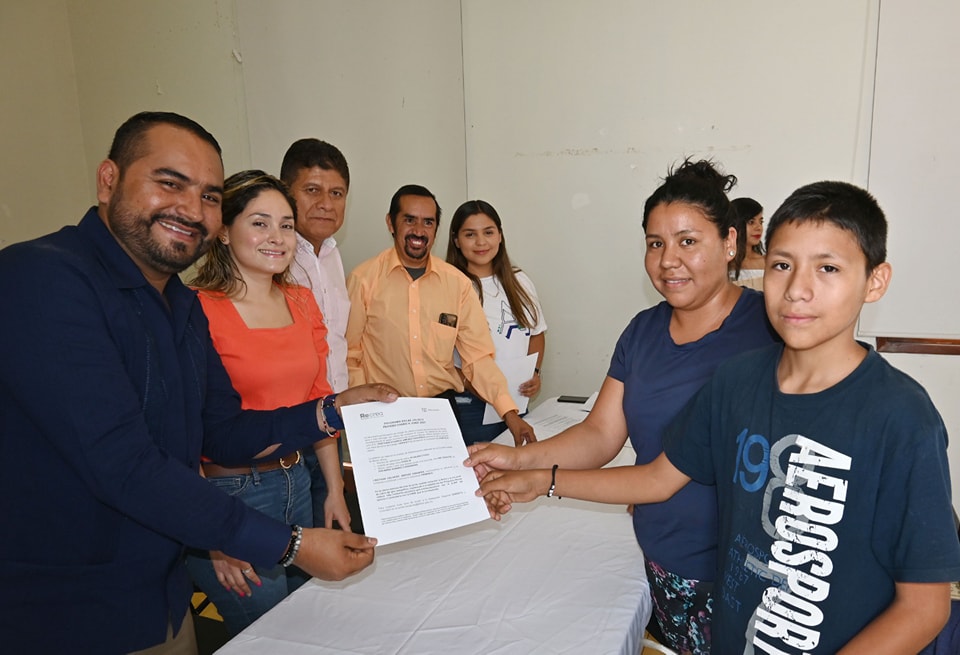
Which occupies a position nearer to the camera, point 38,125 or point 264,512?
point 264,512

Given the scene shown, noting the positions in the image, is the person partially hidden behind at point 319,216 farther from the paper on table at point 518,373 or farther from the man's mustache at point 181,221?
the man's mustache at point 181,221

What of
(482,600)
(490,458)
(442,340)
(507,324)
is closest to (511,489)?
(490,458)

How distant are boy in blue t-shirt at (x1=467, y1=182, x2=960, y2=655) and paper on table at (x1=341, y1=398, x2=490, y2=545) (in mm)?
601

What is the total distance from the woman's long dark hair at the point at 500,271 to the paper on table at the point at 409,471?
1.74m

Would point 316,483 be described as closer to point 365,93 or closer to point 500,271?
point 500,271

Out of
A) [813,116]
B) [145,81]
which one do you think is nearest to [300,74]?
[145,81]

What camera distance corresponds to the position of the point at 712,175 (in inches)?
59.1

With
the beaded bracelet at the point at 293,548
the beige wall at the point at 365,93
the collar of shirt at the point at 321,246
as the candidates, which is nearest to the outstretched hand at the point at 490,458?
the beaded bracelet at the point at 293,548

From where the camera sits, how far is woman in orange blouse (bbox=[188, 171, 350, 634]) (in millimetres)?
1613

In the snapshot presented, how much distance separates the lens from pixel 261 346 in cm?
175

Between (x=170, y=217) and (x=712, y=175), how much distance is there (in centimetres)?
128

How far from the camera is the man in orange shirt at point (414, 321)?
2.78 metres

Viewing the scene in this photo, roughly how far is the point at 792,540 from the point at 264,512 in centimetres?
139

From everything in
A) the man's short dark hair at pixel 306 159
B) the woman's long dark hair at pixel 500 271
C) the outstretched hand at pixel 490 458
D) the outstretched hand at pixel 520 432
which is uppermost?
the man's short dark hair at pixel 306 159
